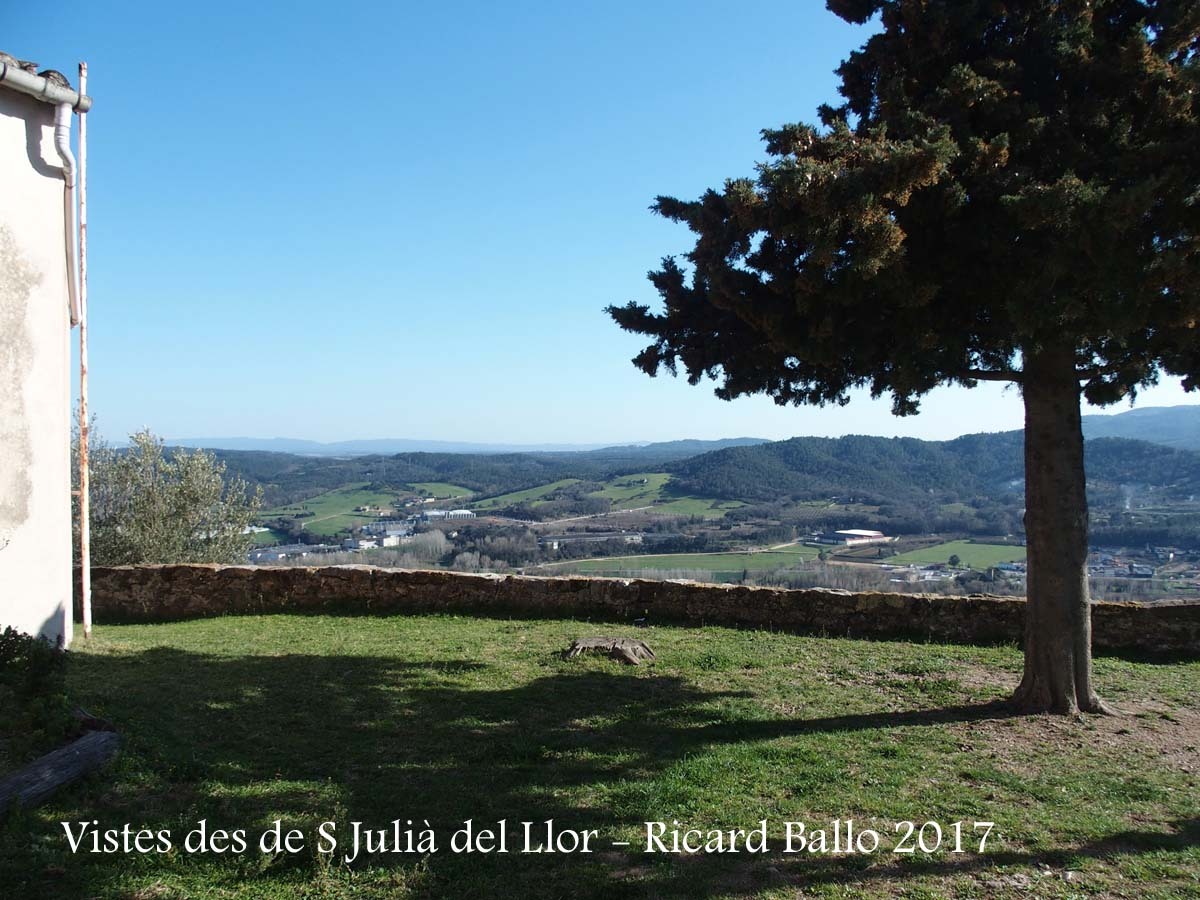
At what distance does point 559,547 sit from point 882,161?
23.6 meters

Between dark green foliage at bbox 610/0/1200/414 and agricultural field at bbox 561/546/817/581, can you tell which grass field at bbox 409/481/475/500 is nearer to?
agricultural field at bbox 561/546/817/581

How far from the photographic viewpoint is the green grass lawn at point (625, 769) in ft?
11.6

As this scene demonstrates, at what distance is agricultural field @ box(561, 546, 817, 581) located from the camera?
23547 millimetres

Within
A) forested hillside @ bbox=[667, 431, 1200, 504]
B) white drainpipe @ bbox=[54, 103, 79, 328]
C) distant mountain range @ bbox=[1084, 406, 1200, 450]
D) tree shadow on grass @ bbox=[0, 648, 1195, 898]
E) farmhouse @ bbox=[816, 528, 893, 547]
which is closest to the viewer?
tree shadow on grass @ bbox=[0, 648, 1195, 898]

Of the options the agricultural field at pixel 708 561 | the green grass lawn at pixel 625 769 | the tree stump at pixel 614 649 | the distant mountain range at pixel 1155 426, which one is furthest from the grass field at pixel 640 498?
the green grass lawn at pixel 625 769

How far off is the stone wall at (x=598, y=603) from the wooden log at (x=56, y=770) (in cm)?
699

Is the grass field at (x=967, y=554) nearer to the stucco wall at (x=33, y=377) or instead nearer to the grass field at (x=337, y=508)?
the stucco wall at (x=33, y=377)

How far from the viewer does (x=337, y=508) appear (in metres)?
40.8

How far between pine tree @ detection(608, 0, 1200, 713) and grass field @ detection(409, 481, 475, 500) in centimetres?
4278

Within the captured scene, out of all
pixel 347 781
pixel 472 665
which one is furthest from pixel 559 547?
pixel 347 781

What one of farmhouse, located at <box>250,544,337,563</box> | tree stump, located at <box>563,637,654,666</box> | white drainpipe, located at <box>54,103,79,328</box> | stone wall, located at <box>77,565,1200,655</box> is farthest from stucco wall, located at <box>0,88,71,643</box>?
farmhouse, located at <box>250,544,337,563</box>

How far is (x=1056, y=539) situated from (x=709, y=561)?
20.5 meters

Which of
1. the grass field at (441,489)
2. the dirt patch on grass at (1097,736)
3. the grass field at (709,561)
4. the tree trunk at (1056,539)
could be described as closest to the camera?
the dirt patch on grass at (1097,736)

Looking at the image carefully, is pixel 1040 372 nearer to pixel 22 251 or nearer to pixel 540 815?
pixel 540 815
